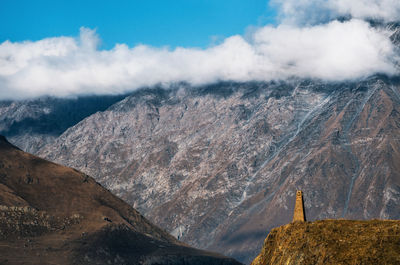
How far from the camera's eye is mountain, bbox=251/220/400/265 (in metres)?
110

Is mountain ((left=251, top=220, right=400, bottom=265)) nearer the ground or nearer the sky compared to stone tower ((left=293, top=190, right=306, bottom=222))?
nearer the ground

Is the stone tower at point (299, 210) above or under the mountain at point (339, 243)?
above

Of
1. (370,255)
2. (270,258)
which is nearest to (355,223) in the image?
(370,255)

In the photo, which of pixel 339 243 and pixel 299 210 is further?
pixel 299 210

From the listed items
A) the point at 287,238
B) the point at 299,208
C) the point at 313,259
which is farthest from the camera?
the point at 299,208

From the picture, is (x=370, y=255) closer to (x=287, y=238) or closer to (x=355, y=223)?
(x=355, y=223)

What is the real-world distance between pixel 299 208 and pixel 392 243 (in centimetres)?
3239

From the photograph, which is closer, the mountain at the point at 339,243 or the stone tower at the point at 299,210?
the mountain at the point at 339,243

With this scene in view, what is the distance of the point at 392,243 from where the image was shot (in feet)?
363

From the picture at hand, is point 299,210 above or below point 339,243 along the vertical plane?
above

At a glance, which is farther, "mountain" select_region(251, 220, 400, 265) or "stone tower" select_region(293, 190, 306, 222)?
"stone tower" select_region(293, 190, 306, 222)

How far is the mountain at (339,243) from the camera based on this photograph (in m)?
110

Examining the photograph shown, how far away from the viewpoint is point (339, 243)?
11625 cm

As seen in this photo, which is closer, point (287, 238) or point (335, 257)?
point (335, 257)
